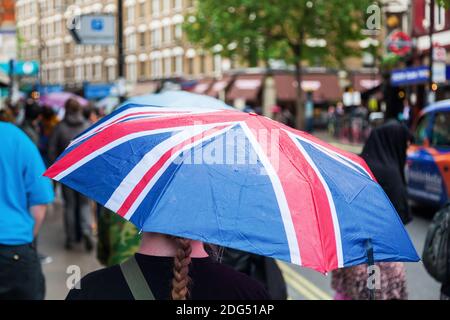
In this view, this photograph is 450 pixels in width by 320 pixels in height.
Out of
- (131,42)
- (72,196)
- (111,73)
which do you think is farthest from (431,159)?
(111,73)

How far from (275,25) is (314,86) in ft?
39.1

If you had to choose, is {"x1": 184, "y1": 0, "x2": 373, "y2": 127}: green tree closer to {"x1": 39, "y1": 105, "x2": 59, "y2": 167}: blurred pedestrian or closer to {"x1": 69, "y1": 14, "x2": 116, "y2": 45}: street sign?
{"x1": 69, "y1": 14, "x2": 116, "y2": 45}: street sign

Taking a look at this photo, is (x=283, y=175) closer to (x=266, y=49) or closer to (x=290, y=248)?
(x=290, y=248)

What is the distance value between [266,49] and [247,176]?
36.4m

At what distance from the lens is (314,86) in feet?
163

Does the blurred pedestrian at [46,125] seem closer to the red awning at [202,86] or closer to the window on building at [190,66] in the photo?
the red awning at [202,86]

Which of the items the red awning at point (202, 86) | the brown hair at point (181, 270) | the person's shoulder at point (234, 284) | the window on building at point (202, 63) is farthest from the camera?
the window on building at point (202, 63)

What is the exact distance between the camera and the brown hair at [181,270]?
2258 mm

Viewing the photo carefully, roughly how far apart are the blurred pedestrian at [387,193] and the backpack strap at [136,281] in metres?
2.97

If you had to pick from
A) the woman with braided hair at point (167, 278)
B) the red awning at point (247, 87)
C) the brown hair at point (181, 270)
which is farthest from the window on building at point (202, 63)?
the brown hair at point (181, 270)

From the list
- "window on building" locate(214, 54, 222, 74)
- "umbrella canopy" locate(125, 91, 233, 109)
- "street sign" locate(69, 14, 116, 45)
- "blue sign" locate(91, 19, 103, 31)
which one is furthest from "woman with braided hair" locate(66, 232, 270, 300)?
"window on building" locate(214, 54, 222, 74)

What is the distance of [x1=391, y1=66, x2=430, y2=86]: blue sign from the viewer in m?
21.7

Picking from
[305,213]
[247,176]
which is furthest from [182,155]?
[305,213]

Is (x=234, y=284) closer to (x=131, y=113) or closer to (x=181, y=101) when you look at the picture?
(x=131, y=113)
